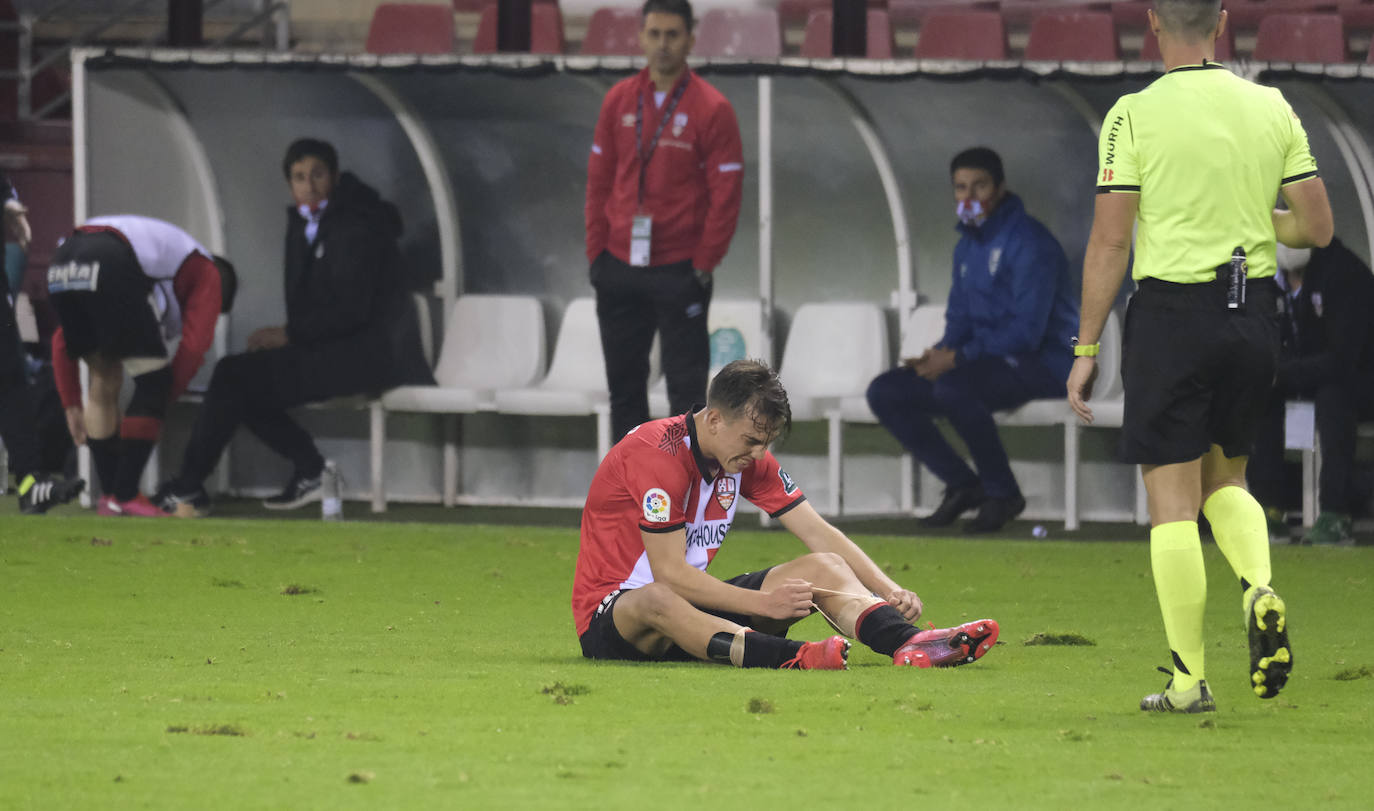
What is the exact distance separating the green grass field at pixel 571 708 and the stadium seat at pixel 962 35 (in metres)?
6.91

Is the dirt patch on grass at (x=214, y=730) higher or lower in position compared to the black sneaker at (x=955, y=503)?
higher

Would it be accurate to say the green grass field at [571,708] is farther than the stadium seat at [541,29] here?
No

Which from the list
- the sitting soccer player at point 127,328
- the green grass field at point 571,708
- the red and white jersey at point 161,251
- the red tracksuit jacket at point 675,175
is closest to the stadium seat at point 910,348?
the red tracksuit jacket at point 675,175

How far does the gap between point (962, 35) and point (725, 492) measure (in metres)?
9.42

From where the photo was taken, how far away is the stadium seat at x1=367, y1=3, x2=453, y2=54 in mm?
14773

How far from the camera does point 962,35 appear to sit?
563 inches

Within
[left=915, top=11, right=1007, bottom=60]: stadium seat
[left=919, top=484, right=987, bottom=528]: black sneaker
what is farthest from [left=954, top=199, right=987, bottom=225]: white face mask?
[left=915, top=11, right=1007, bottom=60]: stadium seat

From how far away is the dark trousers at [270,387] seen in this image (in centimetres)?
1045

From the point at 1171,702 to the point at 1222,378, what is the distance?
0.75 meters

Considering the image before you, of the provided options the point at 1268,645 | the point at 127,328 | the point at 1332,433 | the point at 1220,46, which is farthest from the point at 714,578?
the point at 1220,46

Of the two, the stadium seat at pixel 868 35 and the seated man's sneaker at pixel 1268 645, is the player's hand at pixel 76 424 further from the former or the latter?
the seated man's sneaker at pixel 1268 645

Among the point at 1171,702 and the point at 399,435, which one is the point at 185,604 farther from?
the point at 399,435

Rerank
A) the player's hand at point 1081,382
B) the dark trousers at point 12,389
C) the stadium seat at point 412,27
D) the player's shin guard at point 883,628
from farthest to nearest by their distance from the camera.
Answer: the stadium seat at point 412,27
the dark trousers at point 12,389
the player's shin guard at point 883,628
the player's hand at point 1081,382

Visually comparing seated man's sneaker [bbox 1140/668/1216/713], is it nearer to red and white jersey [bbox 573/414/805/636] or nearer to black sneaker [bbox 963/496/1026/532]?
red and white jersey [bbox 573/414/805/636]
